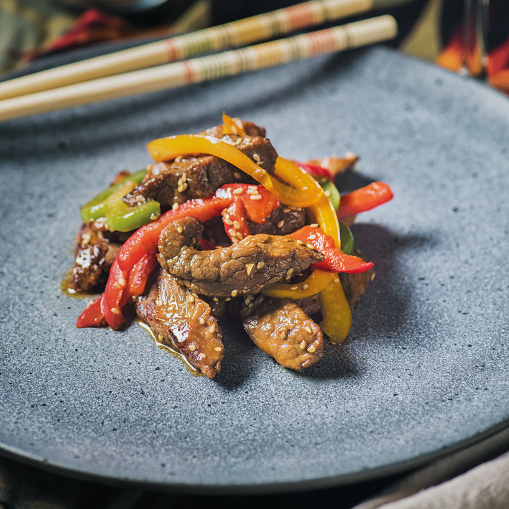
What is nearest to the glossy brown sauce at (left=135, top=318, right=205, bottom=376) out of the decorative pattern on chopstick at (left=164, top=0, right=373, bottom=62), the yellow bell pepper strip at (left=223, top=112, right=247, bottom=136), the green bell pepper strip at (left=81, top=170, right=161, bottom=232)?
the green bell pepper strip at (left=81, top=170, right=161, bottom=232)

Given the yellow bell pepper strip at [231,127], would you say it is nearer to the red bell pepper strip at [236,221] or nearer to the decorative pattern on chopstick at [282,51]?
the red bell pepper strip at [236,221]

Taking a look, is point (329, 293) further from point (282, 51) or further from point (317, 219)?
point (282, 51)

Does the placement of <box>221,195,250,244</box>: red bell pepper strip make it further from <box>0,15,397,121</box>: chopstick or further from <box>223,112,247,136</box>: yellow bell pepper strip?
<box>0,15,397,121</box>: chopstick

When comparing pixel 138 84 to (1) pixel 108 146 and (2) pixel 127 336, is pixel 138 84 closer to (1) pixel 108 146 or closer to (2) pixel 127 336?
(1) pixel 108 146

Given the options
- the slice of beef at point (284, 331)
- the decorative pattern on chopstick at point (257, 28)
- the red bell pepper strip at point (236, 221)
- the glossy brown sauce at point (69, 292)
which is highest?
the decorative pattern on chopstick at point (257, 28)

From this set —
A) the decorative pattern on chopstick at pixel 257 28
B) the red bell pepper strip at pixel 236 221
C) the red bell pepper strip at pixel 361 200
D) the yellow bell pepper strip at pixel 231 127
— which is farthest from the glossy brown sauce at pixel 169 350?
the decorative pattern on chopstick at pixel 257 28

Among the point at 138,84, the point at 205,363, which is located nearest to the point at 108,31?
the point at 138,84
